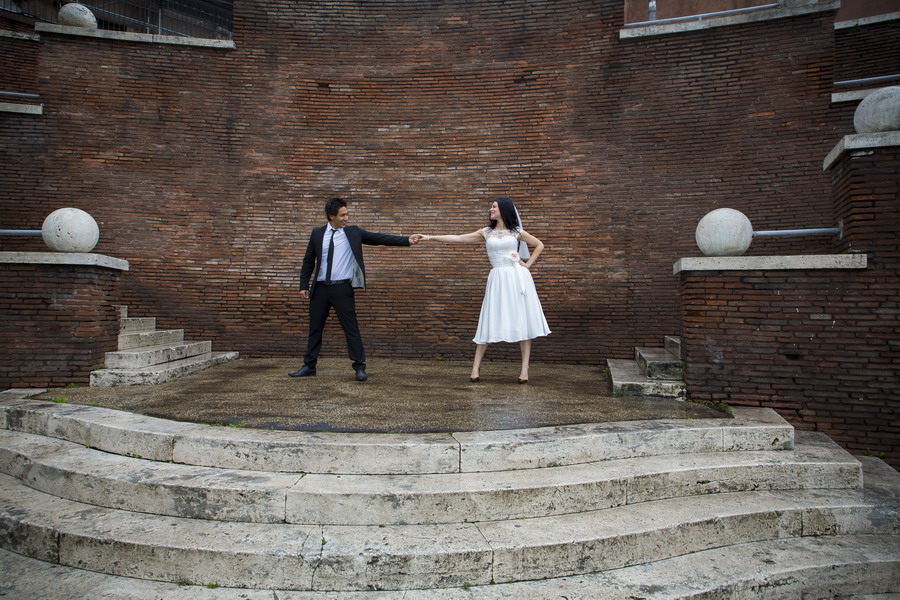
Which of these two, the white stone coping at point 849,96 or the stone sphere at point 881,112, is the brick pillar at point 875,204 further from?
the white stone coping at point 849,96

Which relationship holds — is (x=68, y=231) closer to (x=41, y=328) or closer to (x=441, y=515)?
(x=41, y=328)

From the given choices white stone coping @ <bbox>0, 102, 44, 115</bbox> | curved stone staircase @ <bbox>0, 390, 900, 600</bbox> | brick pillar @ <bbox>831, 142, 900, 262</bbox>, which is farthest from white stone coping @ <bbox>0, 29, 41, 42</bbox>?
brick pillar @ <bbox>831, 142, 900, 262</bbox>

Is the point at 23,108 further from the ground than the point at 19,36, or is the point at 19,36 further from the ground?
the point at 19,36

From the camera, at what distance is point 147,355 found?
650cm

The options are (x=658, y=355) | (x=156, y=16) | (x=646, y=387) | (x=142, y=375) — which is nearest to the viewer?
(x=646, y=387)

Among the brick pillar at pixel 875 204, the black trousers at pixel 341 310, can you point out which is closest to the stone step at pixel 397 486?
the brick pillar at pixel 875 204

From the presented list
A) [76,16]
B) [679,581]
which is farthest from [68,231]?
[679,581]

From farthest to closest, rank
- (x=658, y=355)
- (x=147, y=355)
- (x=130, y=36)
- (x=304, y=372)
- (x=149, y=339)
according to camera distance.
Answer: (x=130, y=36) < (x=149, y=339) < (x=658, y=355) < (x=304, y=372) < (x=147, y=355)

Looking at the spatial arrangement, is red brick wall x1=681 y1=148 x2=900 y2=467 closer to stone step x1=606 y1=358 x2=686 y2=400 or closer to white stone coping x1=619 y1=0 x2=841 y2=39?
stone step x1=606 y1=358 x2=686 y2=400

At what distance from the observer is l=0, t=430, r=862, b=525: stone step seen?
3.28m

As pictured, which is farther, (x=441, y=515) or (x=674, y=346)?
(x=674, y=346)

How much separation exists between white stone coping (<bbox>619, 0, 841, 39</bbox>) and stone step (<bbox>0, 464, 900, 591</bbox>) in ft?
24.7

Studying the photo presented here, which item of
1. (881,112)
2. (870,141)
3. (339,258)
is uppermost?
(881,112)

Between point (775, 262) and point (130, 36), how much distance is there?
1016cm
